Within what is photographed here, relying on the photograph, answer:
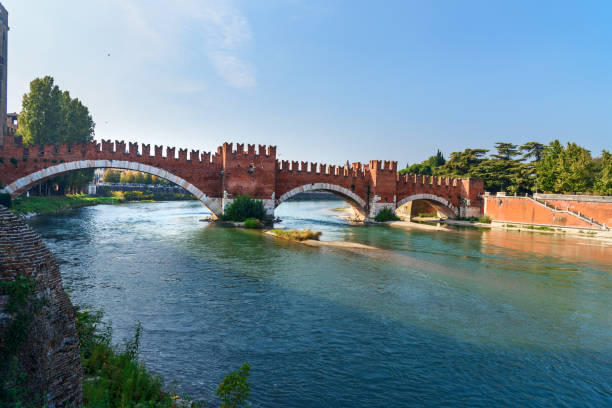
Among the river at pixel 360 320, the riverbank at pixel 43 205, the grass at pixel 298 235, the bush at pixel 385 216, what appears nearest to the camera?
the river at pixel 360 320

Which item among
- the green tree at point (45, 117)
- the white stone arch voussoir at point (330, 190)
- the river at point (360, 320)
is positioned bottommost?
the river at point (360, 320)

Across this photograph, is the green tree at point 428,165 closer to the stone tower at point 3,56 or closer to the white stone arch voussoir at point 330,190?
the white stone arch voussoir at point 330,190

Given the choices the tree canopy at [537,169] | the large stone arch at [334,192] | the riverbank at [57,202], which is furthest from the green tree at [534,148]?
the riverbank at [57,202]

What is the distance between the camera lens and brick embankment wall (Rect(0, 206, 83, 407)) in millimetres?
3564

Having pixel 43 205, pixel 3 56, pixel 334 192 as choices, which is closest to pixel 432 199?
pixel 334 192

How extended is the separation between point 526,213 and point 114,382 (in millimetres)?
41445

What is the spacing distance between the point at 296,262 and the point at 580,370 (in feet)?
37.8

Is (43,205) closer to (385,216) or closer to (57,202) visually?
(57,202)

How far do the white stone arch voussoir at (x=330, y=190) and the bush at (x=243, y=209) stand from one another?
10.2 ft

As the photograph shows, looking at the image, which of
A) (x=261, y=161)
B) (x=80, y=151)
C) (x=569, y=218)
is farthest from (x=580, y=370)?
(x=569, y=218)

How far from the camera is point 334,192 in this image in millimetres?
38625

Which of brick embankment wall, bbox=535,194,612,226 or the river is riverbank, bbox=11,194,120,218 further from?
brick embankment wall, bbox=535,194,612,226

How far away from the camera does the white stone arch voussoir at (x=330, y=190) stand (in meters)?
35.2

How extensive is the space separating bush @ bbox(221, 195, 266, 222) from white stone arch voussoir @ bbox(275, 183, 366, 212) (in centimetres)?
312
